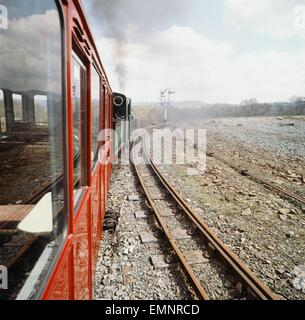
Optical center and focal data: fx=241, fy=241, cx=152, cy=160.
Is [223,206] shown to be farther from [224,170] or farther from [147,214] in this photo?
[224,170]

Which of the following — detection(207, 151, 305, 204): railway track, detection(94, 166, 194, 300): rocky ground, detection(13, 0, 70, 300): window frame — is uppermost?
detection(13, 0, 70, 300): window frame

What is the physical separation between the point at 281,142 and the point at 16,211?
1941cm

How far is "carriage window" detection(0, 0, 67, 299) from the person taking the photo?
120 cm

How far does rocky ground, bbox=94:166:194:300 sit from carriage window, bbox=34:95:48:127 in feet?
9.20

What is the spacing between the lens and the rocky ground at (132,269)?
340cm

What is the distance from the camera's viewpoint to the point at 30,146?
1468 millimetres

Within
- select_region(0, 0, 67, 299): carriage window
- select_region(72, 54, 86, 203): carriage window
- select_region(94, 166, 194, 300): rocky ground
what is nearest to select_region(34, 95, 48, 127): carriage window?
select_region(0, 0, 67, 299): carriage window

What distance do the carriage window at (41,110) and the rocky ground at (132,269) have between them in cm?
280

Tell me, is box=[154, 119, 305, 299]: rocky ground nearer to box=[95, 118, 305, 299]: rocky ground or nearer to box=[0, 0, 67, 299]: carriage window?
box=[95, 118, 305, 299]: rocky ground

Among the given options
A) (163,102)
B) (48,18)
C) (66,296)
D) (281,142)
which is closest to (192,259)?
(66,296)

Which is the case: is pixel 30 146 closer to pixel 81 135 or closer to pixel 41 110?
pixel 41 110

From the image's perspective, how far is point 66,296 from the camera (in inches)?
61.1

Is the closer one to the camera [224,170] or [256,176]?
[256,176]
